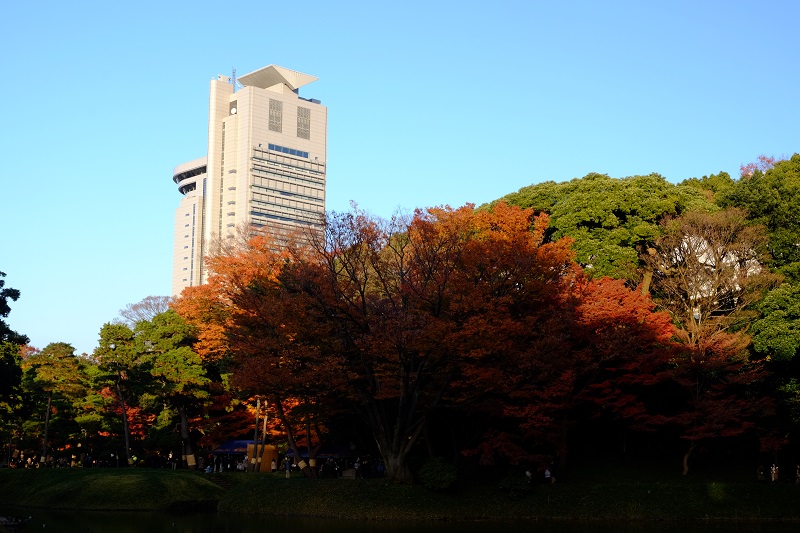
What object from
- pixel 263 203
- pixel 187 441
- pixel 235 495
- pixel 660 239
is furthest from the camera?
pixel 263 203

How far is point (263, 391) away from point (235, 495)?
536 centimetres

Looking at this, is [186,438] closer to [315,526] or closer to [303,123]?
[315,526]

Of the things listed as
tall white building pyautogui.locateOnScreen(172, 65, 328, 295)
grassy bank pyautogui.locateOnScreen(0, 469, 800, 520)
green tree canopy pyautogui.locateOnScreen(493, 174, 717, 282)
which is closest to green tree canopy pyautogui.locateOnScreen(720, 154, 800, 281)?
green tree canopy pyautogui.locateOnScreen(493, 174, 717, 282)

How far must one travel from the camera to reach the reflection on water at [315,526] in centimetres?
2686

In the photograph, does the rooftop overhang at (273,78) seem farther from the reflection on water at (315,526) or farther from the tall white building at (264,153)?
the reflection on water at (315,526)

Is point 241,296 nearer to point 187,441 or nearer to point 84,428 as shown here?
point 187,441

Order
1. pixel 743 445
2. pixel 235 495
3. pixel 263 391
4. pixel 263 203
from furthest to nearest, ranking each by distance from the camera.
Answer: pixel 263 203 → pixel 743 445 → pixel 235 495 → pixel 263 391

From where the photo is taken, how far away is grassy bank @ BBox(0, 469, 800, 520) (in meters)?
30.9

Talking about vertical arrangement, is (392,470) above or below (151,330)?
below

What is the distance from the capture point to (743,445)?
37.9 m

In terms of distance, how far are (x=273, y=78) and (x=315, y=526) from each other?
114m

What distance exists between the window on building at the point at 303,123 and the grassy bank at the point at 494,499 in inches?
4029

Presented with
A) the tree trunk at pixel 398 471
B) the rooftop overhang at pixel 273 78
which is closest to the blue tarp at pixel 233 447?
the tree trunk at pixel 398 471

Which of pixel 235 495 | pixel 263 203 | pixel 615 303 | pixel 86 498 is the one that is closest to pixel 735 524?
pixel 615 303
